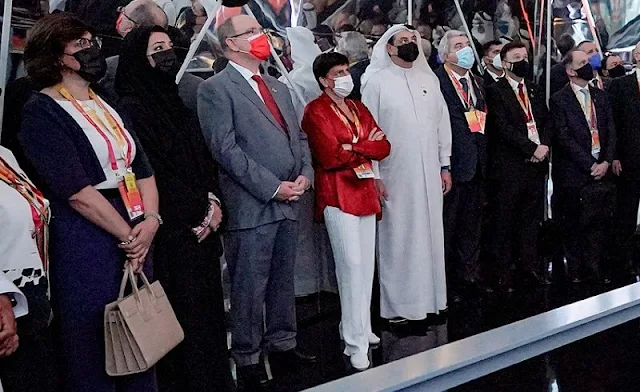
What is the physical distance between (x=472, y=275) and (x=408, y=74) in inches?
58.1

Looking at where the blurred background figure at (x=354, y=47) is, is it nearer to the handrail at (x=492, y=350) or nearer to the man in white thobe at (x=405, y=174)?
the man in white thobe at (x=405, y=174)

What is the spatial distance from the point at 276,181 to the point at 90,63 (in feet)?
3.46

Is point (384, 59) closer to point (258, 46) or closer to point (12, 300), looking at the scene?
point (258, 46)

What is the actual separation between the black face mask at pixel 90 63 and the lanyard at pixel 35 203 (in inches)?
17.8

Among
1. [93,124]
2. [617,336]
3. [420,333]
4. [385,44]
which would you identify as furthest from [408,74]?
[93,124]

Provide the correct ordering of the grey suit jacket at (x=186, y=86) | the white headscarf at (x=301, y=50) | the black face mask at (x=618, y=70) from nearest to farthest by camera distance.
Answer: the grey suit jacket at (x=186, y=86), the white headscarf at (x=301, y=50), the black face mask at (x=618, y=70)

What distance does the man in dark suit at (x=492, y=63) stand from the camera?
16.7 ft

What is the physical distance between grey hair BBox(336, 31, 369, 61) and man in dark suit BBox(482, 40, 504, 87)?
842mm

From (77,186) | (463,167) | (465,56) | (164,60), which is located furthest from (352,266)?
(465,56)

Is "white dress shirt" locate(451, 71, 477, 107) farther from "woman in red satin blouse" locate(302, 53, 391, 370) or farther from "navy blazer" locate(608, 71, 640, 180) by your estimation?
"navy blazer" locate(608, 71, 640, 180)

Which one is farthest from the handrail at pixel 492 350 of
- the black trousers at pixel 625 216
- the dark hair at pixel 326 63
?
the black trousers at pixel 625 216

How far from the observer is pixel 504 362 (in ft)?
4.95

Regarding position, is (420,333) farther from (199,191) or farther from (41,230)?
(41,230)

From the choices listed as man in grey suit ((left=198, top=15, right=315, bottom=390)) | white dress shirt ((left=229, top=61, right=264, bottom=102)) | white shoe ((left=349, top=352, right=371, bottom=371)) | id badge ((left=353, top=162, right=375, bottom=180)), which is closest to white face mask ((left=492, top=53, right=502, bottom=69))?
id badge ((left=353, top=162, right=375, bottom=180))
